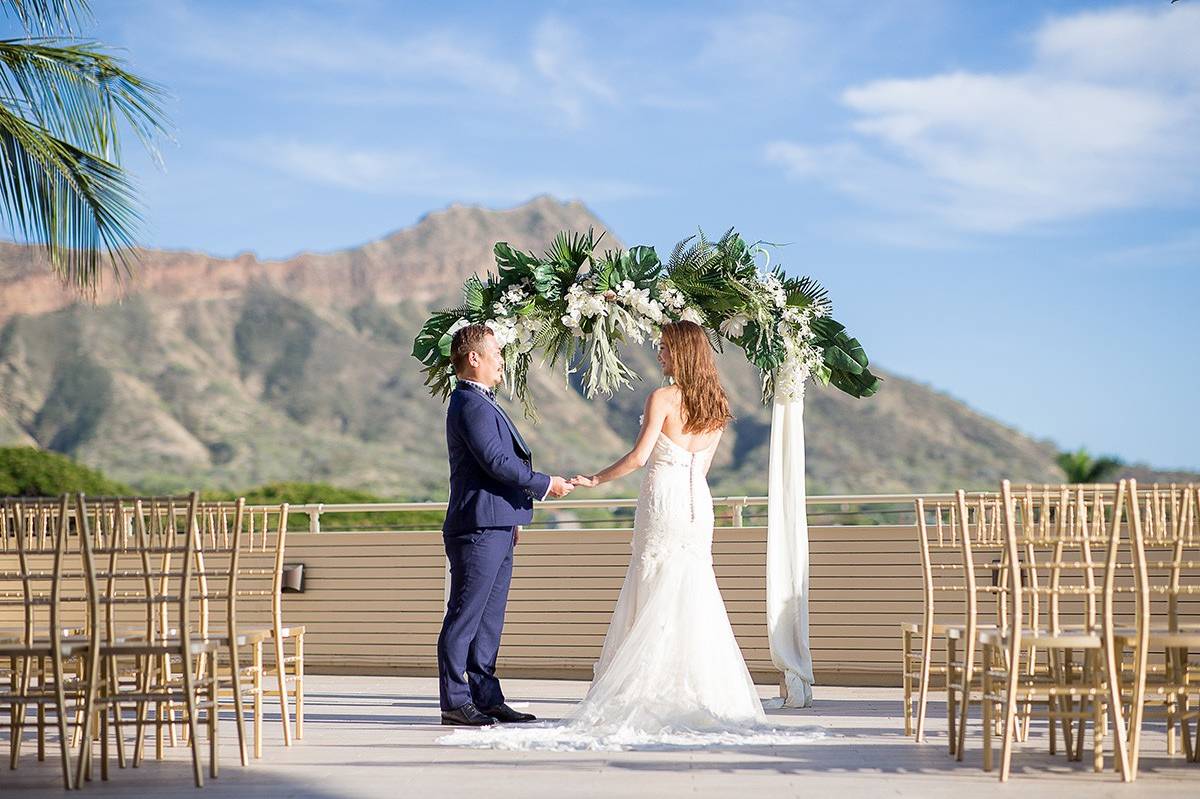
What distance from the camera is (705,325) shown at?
711 centimetres

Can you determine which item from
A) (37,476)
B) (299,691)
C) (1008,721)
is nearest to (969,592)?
(1008,721)

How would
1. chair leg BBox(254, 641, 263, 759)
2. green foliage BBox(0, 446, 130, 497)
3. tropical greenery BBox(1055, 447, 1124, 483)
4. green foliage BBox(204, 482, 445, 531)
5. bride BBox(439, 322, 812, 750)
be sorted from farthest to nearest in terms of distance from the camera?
tropical greenery BBox(1055, 447, 1124, 483)
green foliage BBox(0, 446, 130, 497)
green foliage BBox(204, 482, 445, 531)
bride BBox(439, 322, 812, 750)
chair leg BBox(254, 641, 263, 759)

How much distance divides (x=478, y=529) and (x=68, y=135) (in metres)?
3.36

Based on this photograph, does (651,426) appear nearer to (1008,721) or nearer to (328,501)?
(1008,721)

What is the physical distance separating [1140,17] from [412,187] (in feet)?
112

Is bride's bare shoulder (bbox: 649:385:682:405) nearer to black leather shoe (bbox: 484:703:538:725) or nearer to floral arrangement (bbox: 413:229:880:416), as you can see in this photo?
floral arrangement (bbox: 413:229:880:416)

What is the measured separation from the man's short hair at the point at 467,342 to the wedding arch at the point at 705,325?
82 centimetres

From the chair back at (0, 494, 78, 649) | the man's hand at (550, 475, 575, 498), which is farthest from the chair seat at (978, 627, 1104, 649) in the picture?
the chair back at (0, 494, 78, 649)

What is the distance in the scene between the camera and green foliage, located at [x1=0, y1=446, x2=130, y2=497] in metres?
28.6

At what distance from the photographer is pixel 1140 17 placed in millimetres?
56906

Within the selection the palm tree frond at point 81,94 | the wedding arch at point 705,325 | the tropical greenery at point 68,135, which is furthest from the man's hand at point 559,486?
the palm tree frond at point 81,94

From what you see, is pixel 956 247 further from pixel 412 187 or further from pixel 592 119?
pixel 412 187

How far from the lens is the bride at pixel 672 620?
550 centimetres

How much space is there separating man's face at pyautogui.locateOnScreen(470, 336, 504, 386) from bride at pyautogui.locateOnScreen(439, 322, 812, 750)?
2.10 feet
